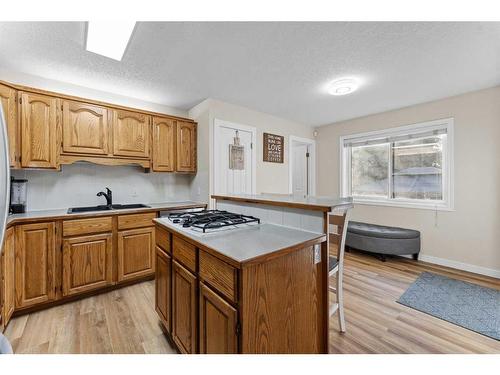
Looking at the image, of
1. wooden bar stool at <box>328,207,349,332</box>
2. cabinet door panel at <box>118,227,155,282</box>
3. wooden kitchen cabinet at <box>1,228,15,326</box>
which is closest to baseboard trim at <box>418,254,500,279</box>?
wooden bar stool at <box>328,207,349,332</box>

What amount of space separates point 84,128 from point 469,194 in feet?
15.8

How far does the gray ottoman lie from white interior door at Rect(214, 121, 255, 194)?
1.89 metres

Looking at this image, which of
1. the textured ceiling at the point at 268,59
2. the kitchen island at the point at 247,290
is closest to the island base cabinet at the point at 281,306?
the kitchen island at the point at 247,290

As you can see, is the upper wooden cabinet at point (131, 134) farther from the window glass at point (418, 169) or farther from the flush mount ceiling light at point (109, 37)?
the window glass at point (418, 169)

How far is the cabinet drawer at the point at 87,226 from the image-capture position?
2150mm

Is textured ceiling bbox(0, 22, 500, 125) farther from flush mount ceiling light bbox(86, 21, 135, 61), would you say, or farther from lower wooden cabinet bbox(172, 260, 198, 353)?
lower wooden cabinet bbox(172, 260, 198, 353)

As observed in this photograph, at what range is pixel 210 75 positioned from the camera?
7.98ft

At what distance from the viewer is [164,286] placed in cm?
160

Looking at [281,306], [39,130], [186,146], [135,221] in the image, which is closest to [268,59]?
[186,146]

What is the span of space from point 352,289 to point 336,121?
314cm

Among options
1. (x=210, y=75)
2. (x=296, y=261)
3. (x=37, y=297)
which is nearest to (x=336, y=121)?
(x=210, y=75)

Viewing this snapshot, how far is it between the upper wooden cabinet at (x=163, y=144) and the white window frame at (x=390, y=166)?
3.13 metres
